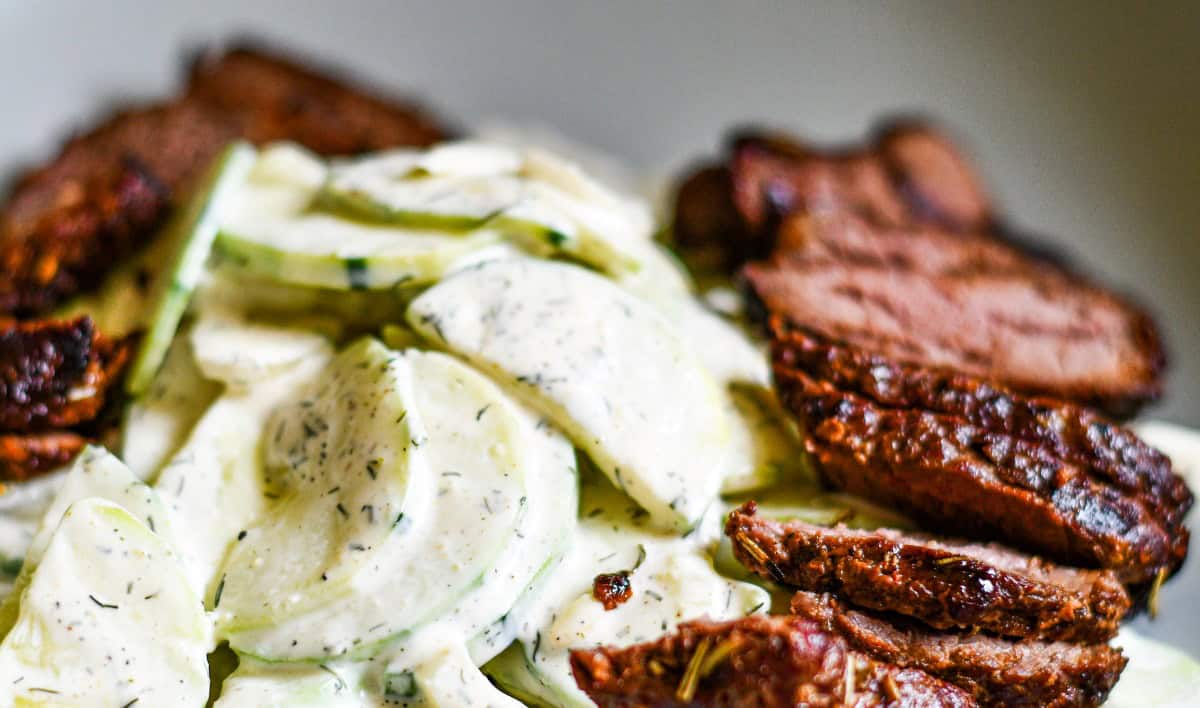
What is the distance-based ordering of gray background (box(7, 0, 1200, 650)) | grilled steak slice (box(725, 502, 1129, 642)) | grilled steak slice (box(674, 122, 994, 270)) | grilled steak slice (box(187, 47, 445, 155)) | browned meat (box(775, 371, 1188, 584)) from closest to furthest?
1. grilled steak slice (box(725, 502, 1129, 642))
2. browned meat (box(775, 371, 1188, 584))
3. grilled steak slice (box(674, 122, 994, 270))
4. grilled steak slice (box(187, 47, 445, 155))
5. gray background (box(7, 0, 1200, 650))

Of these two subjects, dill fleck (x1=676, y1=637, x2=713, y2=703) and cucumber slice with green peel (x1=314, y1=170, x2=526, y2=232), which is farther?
cucumber slice with green peel (x1=314, y1=170, x2=526, y2=232)

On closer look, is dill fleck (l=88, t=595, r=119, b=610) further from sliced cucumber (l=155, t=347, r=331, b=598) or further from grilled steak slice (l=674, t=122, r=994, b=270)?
grilled steak slice (l=674, t=122, r=994, b=270)

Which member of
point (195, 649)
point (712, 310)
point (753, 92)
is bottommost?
point (195, 649)

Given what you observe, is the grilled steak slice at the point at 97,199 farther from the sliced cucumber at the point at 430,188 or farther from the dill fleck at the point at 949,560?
the dill fleck at the point at 949,560

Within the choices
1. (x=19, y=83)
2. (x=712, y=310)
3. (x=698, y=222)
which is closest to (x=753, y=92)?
(x=698, y=222)

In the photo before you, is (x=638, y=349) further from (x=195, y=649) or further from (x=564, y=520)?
(x=195, y=649)

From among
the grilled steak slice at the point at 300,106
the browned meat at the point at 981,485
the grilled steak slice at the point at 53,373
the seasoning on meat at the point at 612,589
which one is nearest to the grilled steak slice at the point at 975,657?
the browned meat at the point at 981,485

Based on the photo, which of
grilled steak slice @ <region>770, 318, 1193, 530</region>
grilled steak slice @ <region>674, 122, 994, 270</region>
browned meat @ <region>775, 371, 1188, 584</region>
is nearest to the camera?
browned meat @ <region>775, 371, 1188, 584</region>

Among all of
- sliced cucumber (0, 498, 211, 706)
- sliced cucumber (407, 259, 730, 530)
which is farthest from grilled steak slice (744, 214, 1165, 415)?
sliced cucumber (0, 498, 211, 706)
